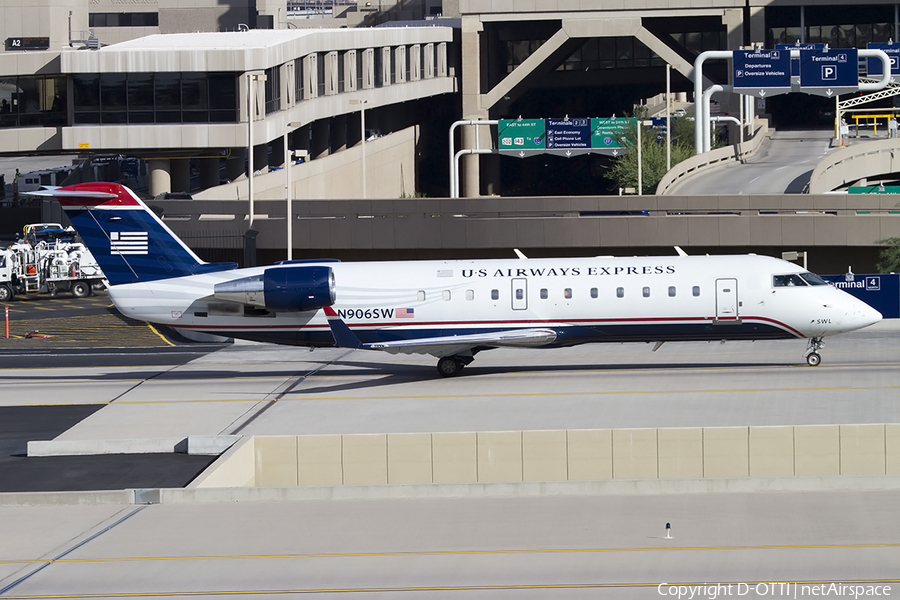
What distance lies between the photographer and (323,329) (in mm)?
34250

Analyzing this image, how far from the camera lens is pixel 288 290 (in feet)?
110

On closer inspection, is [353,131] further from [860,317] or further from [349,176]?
[860,317]

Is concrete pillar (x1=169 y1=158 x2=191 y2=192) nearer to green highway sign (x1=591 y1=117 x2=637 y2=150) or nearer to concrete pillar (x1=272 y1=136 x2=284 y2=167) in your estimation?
concrete pillar (x1=272 y1=136 x2=284 y2=167)

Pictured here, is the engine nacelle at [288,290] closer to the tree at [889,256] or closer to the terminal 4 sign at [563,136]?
the tree at [889,256]

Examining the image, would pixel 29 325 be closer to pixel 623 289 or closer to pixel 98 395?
pixel 98 395

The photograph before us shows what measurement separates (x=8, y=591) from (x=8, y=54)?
5256 centimetres

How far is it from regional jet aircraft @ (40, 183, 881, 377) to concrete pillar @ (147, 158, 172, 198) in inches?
1408

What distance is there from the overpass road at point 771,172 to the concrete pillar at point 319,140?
104 ft

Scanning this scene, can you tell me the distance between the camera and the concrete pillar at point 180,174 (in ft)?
240

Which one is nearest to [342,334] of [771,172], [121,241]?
[121,241]

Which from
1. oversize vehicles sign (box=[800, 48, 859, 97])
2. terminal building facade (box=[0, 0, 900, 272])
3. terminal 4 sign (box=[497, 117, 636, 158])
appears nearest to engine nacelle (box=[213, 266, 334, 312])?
terminal building facade (box=[0, 0, 900, 272])

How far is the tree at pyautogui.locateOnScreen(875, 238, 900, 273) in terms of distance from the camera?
4738 centimetres

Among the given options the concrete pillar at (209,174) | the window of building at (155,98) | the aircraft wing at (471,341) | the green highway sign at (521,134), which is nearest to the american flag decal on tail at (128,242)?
the aircraft wing at (471,341)

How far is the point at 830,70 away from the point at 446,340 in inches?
1914
